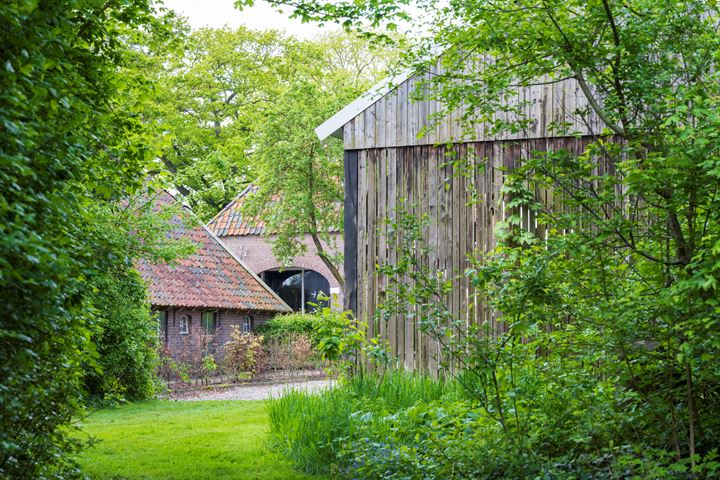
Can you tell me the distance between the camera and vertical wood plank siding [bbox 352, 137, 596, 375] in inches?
472

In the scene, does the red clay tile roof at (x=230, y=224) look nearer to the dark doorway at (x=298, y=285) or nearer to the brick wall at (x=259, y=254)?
the brick wall at (x=259, y=254)

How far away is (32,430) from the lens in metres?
5.00

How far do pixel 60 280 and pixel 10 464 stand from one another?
3.37 feet

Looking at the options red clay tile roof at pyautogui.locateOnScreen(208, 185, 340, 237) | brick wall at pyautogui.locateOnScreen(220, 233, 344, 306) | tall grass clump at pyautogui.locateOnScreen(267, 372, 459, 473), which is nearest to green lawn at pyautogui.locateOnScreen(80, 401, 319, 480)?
tall grass clump at pyautogui.locateOnScreen(267, 372, 459, 473)

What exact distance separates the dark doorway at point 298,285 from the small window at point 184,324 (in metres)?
10.5

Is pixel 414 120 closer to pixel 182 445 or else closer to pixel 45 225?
pixel 182 445

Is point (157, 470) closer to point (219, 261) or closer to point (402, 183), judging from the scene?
point (402, 183)

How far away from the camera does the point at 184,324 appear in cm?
2430

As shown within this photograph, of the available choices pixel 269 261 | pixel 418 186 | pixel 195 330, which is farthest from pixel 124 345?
pixel 269 261

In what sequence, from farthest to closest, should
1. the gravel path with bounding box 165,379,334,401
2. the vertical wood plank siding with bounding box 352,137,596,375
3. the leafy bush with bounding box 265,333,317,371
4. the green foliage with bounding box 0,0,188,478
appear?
1. the leafy bush with bounding box 265,333,317,371
2. the gravel path with bounding box 165,379,334,401
3. the vertical wood plank siding with bounding box 352,137,596,375
4. the green foliage with bounding box 0,0,188,478

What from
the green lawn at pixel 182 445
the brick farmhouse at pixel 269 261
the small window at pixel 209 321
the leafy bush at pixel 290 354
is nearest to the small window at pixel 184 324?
the small window at pixel 209 321

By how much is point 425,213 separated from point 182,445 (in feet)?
14.1

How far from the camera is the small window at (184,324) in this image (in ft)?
79.1

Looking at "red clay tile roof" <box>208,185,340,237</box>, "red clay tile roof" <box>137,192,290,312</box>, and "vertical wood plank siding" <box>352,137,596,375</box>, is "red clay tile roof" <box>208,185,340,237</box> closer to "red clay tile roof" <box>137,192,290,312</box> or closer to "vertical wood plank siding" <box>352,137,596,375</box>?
"red clay tile roof" <box>137,192,290,312</box>
